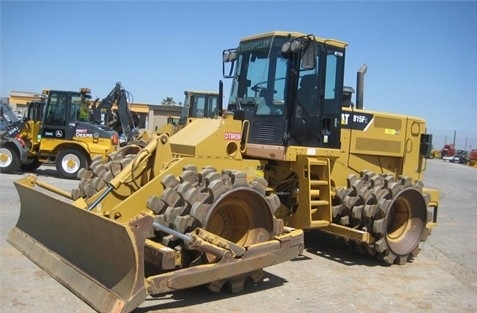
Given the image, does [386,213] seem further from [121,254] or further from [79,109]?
[79,109]

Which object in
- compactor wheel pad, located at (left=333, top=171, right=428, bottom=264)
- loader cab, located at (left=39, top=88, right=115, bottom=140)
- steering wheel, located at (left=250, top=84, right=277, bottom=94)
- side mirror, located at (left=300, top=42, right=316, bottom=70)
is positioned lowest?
compactor wheel pad, located at (left=333, top=171, right=428, bottom=264)

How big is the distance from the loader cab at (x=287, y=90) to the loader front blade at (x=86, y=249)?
8.29 feet

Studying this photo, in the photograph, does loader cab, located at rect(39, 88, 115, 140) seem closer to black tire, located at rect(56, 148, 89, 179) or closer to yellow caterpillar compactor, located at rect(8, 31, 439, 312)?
black tire, located at rect(56, 148, 89, 179)

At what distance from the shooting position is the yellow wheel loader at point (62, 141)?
15.0 metres

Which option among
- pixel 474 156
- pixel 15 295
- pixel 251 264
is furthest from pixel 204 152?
pixel 474 156

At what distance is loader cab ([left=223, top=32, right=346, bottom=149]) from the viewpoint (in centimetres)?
659

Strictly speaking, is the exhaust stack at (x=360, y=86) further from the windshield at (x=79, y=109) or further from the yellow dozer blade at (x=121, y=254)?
the windshield at (x=79, y=109)

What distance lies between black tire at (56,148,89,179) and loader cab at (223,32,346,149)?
9.26 meters

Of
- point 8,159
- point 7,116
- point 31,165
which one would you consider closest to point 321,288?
point 8,159

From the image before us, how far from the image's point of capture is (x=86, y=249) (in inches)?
202

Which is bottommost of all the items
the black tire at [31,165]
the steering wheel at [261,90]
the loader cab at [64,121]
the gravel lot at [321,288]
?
the gravel lot at [321,288]

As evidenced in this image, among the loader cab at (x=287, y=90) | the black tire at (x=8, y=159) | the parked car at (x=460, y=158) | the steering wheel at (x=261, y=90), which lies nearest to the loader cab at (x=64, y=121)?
the black tire at (x=8, y=159)

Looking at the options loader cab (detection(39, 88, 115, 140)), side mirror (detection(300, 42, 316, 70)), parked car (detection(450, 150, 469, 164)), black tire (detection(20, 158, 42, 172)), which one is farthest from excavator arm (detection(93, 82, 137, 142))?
parked car (detection(450, 150, 469, 164))

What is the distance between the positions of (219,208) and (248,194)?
14.6 inches
